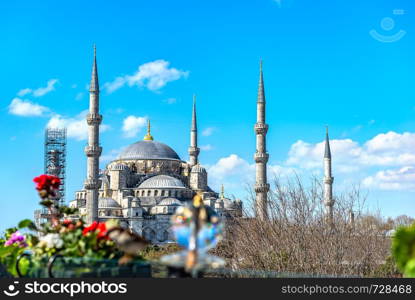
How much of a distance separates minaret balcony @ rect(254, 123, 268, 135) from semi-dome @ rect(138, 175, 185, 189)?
20321mm

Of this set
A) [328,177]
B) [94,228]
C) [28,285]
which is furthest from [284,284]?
[328,177]

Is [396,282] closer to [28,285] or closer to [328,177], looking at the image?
[28,285]

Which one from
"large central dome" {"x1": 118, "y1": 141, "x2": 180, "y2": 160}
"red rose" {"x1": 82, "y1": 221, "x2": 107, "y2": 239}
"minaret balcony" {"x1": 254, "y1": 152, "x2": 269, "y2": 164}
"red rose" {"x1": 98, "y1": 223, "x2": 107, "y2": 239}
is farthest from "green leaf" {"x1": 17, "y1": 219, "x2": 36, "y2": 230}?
"large central dome" {"x1": 118, "y1": 141, "x2": 180, "y2": 160}

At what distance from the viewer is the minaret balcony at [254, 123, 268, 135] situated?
47594 millimetres

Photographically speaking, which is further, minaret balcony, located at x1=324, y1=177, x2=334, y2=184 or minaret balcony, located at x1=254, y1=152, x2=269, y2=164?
minaret balcony, located at x1=324, y1=177, x2=334, y2=184

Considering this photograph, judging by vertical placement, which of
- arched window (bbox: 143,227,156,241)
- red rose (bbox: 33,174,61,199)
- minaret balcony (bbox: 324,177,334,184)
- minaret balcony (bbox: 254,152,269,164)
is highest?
minaret balcony (bbox: 254,152,269,164)

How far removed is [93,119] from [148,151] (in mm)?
27264

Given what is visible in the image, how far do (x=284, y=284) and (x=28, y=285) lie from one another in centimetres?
232

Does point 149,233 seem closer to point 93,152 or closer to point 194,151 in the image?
point 194,151

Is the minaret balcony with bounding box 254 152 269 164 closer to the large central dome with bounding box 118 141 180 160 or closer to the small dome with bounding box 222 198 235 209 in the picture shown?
the small dome with bounding box 222 198 235 209

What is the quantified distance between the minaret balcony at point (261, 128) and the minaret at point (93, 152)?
11397 mm

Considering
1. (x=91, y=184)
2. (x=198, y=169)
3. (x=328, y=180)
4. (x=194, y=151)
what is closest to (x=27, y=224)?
(x=91, y=184)

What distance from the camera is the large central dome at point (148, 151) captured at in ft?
239

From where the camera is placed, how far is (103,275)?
5.46 metres
